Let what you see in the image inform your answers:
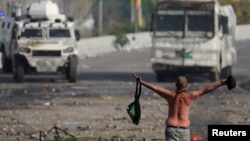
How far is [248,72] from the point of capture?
1719 inches

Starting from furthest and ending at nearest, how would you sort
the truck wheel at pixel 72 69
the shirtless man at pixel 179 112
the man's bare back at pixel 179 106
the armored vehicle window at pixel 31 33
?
the armored vehicle window at pixel 31 33 < the truck wheel at pixel 72 69 < the man's bare back at pixel 179 106 < the shirtless man at pixel 179 112

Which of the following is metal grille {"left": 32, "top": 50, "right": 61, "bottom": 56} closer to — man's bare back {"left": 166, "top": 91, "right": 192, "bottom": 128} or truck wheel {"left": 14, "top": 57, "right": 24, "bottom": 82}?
truck wheel {"left": 14, "top": 57, "right": 24, "bottom": 82}

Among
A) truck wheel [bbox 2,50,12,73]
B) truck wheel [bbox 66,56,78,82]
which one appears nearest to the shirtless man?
truck wheel [bbox 66,56,78,82]

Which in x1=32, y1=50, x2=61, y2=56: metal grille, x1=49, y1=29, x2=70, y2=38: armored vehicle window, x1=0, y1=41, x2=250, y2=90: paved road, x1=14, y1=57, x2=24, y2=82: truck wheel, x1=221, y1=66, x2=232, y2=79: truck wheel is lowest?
x1=0, y1=41, x2=250, y2=90: paved road

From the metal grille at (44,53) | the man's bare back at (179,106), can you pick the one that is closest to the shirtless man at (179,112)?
the man's bare back at (179,106)

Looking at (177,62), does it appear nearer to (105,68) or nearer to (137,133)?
(105,68)

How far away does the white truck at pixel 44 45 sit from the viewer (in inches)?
1337

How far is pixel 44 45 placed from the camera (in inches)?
1344

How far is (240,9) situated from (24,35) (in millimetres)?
49223

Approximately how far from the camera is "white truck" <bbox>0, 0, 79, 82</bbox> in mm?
33969

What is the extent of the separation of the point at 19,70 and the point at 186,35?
6.08 meters

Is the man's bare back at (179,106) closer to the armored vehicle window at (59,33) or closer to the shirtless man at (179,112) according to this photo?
the shirtless man at (179,112)

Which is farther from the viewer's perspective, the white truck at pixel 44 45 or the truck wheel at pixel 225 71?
the truck wheel at pixel 225 71

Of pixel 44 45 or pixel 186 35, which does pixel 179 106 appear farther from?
pixel 44 45
